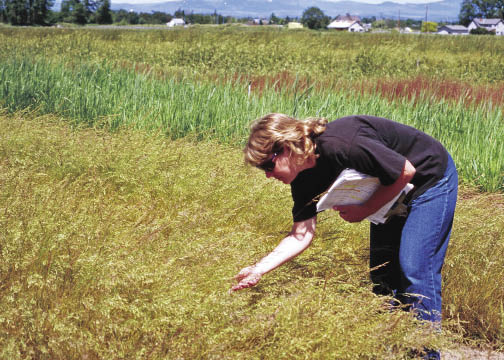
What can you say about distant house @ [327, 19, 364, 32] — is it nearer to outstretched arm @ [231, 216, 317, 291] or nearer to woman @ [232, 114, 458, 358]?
woman @ [232, 114, 458, 358]

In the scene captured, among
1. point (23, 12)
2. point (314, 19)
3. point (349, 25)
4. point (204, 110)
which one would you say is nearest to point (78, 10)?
point (23, 12)

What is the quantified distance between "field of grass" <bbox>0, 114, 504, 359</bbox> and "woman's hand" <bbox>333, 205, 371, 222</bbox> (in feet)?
0.95

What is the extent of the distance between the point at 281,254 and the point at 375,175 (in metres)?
0.52

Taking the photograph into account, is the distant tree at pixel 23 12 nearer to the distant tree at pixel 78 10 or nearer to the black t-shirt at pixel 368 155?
the distant tree at pixel 78 10

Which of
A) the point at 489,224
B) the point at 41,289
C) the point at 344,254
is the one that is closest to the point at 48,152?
the point at 41,289

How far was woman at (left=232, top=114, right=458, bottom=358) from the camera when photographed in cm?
194

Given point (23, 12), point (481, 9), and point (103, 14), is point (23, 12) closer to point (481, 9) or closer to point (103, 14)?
point (103, 14)

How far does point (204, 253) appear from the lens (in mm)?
2305

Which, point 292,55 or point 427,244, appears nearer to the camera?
point 427,244

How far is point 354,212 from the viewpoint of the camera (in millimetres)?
2209

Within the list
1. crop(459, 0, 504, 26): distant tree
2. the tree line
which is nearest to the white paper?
the tree line

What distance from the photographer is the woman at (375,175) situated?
1943mm

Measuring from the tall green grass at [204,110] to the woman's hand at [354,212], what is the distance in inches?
115

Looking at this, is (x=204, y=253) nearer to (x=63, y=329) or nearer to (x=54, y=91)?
(x=63, y=329)
